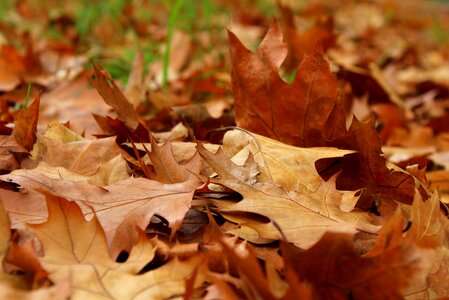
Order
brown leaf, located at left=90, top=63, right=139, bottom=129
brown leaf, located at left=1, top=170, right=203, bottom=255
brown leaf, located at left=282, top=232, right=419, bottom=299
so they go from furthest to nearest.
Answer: brown leaf, located at left=90, top=63, right=139, bottom=129
brown leaf, located at left=1, top=170, right=203, bottom=255
brown leaf, located at left=282, top=232, right=419, bottom=299

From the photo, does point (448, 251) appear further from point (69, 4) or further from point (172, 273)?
point (69, 4)

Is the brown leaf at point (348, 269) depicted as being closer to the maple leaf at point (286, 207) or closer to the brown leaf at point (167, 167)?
the maple leaf at point (286, 207)

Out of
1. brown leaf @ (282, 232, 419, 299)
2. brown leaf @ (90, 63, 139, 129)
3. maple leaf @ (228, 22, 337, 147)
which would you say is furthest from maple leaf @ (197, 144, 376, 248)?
brown leaf @ (90, 63, 139, 129)

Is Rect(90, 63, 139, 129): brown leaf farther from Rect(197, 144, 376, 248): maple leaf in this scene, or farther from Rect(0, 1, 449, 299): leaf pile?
Rect(197, 144, 376, 248): maple leaf

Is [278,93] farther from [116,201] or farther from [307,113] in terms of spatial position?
[116,201]

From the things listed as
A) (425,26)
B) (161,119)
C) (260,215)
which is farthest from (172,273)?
(425,26)

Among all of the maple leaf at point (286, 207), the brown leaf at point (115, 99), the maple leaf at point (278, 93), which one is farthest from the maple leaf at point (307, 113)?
the brown leaf at point (115, 99)

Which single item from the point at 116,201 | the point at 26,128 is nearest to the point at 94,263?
the point at 116,201
